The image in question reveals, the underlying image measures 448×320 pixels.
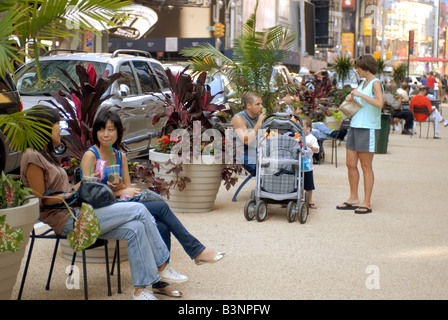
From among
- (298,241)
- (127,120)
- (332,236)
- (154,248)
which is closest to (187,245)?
(154,248)

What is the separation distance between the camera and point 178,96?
7688 millimetres

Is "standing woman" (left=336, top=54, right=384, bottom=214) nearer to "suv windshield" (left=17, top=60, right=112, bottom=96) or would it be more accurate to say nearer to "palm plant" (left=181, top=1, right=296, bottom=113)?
"palm plant" (left=181, top=1, right=296, bottom=113)

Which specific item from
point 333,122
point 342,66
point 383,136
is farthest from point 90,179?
point 342,66

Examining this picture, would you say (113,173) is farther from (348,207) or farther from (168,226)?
(348,207)

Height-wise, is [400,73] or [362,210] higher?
[400,73]

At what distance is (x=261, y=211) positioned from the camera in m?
7.37

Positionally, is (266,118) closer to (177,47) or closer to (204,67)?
(204,67)

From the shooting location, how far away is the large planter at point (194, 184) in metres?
7.52

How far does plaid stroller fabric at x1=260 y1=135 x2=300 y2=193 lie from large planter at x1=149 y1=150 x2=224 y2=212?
52 centimetres

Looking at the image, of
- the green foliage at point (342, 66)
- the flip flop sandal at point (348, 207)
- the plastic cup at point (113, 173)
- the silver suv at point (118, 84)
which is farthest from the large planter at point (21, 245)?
the green foliage at point (342, 66)

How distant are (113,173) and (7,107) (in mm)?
3672

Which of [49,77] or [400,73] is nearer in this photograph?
[49,77]

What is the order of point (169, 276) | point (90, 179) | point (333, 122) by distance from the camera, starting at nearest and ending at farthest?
point (90, 179) → point (169, 276) → point (333, 122)
